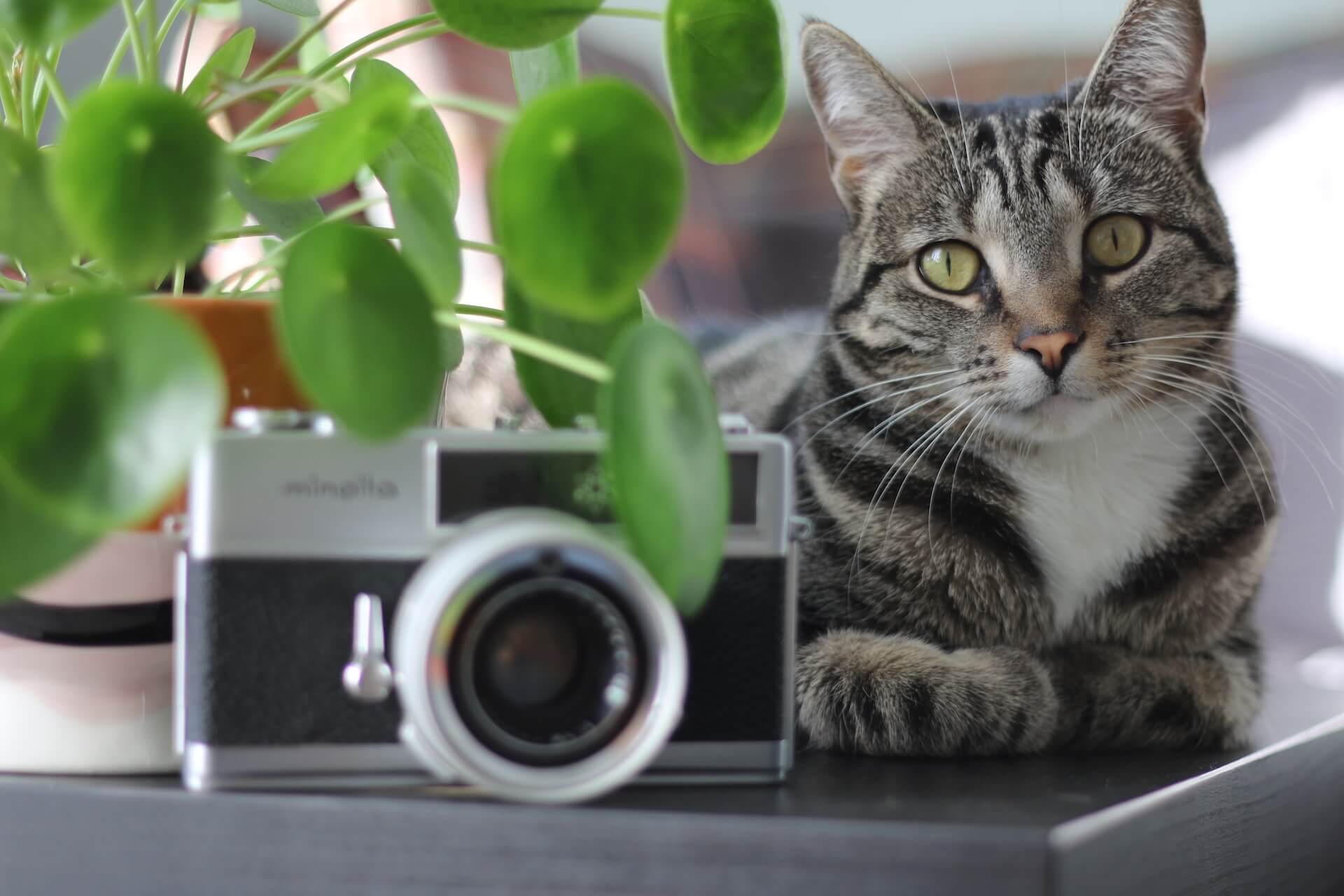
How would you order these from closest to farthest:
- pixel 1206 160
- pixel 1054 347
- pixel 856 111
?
pixel 1054 347 → pixel 856 111 → pixel 1206 160

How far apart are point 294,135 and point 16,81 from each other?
0.17 meters

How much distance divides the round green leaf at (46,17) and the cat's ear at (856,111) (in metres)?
0.50

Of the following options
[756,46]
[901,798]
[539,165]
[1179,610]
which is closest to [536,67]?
[756,46]

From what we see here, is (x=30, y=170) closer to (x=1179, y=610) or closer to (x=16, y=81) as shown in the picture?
(x=16, y=81)

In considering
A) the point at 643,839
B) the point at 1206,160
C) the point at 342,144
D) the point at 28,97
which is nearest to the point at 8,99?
the point at 28,97

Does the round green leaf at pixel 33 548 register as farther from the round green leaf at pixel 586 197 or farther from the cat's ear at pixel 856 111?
the cat's ear at pixel 856 111

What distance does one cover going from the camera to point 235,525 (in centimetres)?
47

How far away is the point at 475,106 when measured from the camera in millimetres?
455

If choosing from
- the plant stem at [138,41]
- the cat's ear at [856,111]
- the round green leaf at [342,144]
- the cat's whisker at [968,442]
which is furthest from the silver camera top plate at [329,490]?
the cat's ear at [856,111]

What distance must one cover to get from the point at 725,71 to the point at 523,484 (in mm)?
216

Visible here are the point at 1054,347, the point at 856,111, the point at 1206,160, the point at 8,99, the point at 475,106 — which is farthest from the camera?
the point at 1206,160

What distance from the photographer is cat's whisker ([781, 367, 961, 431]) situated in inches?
28.2

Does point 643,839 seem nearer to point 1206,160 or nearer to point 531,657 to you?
point 531,657

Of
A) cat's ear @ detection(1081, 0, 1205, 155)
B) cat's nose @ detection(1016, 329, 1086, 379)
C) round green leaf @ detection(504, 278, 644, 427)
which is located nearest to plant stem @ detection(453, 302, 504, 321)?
round green leaf @ detection(504, 278, 644, 427)
